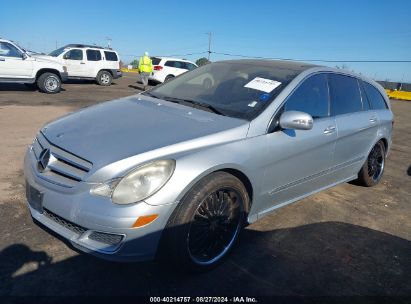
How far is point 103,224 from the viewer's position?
8.18ft

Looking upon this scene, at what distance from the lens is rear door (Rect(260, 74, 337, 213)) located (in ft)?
11.1

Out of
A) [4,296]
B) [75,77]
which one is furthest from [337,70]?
[75,77]

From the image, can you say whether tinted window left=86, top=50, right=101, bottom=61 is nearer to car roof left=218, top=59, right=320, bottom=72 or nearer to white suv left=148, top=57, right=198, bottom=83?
white suv left=148, top=57, right=198, bottom=83

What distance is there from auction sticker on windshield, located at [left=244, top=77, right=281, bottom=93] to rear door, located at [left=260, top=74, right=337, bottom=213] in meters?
0.20

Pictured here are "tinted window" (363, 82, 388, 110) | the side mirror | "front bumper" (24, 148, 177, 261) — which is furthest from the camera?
"tinted window" (363, 82, 388, 110)

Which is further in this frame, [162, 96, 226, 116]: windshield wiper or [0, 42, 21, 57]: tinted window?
[0, 42, 21, 57]: tinted window

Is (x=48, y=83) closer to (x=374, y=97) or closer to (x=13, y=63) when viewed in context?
(x=13, y=63)

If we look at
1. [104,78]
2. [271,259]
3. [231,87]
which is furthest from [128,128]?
[104,78]

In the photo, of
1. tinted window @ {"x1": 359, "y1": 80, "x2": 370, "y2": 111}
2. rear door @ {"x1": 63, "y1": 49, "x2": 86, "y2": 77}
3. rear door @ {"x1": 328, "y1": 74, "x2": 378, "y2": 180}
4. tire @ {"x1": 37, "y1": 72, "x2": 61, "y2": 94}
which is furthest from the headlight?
rear door @ {"x1": 63, "y1": 49, "x2": 86, "y2": 77}

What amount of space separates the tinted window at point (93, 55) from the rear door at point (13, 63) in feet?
15.4

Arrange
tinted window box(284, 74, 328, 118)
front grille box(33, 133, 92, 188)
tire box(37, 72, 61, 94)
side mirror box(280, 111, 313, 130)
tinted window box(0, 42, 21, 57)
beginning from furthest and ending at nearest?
tire box(37, 72, 61, 94) → tinted window box(0, 42, 21, 57) → tinted window box(284, 74, 328, 118) → side mirror box(280, 111, 313, 130) → front grille box(33, 133, 92, 188)

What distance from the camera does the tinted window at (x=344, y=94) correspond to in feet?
14.0

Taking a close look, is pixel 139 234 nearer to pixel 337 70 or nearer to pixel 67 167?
pixel 67 167

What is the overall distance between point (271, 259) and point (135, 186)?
144cm
